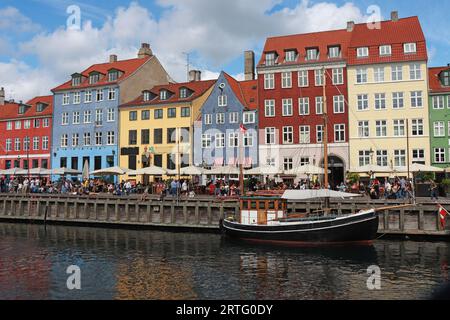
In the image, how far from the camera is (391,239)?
1122 inches

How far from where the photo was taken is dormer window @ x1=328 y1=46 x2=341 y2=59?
1953 inches

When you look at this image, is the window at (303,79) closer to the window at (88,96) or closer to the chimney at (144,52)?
the chimney at (144,52)

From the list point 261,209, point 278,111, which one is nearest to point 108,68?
point 278,111

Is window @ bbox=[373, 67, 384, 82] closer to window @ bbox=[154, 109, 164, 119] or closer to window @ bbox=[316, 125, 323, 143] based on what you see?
window @ bbox=[316, 125, 323, 143]

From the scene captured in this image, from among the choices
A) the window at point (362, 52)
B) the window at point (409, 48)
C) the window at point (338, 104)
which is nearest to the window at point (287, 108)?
the window at point (338, 104)

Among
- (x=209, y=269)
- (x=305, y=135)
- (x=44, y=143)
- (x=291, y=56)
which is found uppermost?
(x=291, y=56)

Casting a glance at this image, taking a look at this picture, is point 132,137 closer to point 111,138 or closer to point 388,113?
point 111,138

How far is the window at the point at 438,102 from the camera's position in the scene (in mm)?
45562

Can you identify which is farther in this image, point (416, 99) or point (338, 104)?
point (338, 104)

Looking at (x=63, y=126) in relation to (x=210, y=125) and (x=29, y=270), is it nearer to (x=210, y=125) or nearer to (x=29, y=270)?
(x=210, y=125)

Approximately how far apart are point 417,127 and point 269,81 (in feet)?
54.1

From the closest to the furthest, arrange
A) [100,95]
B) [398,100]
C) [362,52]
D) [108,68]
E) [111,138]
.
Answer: [398,100]
[362,52]
[111,138]
[100,95]
[108,68]

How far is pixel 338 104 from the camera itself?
48375 millimetres

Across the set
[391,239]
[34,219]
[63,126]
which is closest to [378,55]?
[391,239]
